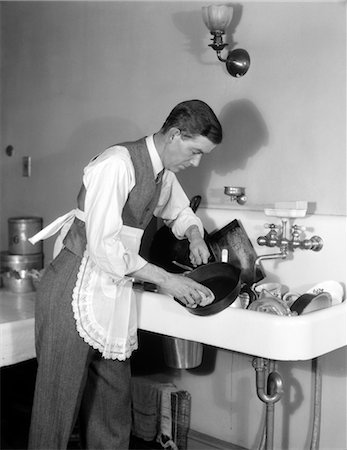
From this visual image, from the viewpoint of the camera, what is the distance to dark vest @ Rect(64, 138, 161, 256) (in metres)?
1.86

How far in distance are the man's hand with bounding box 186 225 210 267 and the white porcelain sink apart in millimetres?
183

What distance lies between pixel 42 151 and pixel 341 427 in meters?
1.87

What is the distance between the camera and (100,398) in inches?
82.7

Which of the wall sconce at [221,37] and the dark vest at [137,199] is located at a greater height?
the wall sconce at [221,37]

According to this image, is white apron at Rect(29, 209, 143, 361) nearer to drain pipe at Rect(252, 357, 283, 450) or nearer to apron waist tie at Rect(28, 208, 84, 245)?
apron waist tie at Rect(28, 208, 84, 245)

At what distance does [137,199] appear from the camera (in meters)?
1.88

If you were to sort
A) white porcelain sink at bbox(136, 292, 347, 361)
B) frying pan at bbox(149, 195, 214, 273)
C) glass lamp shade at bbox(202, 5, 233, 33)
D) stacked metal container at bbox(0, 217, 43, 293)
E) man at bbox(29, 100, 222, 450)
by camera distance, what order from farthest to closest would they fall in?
stacked metal container at bbox(0, 217, 43, 293) → frying pan at bbox(149, 195, 214, 273) → glass lamp shade at bbox(202, 5, 233, 33) → man at bbox(29, 100, 222, 450) → white porcelain sink at bbox(136, 292, 347, 361)

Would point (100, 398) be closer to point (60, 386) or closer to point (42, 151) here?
point (60, 386)

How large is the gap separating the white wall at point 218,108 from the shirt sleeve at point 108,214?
0.66 m

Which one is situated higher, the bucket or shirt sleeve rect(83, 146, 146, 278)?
shirt sleeve rect(83, 146, 146, 278)

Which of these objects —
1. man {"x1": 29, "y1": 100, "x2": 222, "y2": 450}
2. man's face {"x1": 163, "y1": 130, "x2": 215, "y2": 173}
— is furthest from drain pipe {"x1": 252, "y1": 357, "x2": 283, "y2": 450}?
man's face {"x1": 163, "y1": 130, "x2": 215, "y2": 173}

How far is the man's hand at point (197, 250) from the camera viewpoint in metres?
2.02

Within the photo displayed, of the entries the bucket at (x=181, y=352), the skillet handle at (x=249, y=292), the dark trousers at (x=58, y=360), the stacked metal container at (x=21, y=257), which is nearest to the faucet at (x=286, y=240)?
the skillet handle at (x=249, y=292)

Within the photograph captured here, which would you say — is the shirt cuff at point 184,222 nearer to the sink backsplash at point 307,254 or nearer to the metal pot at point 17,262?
the sink backsplash at point 307,254
